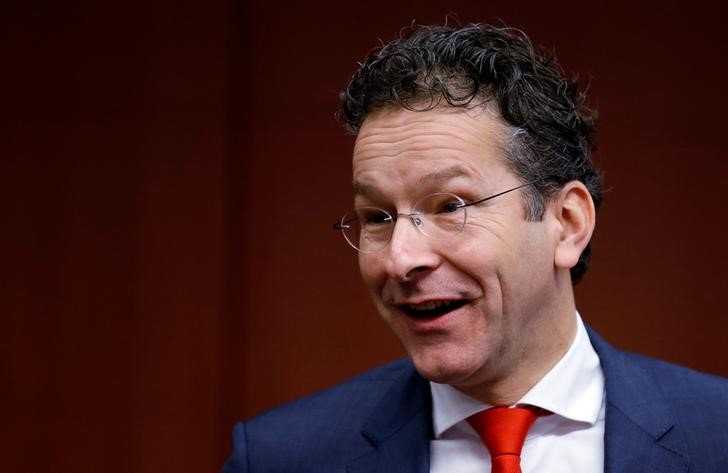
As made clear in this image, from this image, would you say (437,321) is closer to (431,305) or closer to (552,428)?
(431,305)

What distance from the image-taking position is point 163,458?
235 centimetres

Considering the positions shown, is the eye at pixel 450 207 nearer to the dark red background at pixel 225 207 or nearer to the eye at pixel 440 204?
the eye at pixel 440 204

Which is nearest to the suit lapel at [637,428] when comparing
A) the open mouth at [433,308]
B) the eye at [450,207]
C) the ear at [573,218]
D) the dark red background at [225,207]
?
the ear at [573,218]

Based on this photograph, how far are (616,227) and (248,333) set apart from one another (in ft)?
3.06

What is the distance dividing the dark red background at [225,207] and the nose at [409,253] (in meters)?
0.77

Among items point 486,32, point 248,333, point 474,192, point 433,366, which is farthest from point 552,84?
point 248,333

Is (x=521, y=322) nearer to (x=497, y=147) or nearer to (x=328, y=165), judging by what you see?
(x=497, y=147)

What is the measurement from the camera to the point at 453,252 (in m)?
1.62

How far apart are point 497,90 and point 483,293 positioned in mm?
362

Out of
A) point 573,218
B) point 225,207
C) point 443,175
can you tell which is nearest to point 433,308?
point 443,175

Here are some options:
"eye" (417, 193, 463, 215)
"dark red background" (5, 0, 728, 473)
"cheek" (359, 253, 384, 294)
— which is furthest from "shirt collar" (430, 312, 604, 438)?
"dark red background" (5, 0, 728, 473)

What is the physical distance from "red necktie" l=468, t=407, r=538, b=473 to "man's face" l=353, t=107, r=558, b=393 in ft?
0.25

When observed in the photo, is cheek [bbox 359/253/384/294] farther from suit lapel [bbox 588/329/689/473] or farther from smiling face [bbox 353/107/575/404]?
suit lapel [bbox 588/329/689/473]

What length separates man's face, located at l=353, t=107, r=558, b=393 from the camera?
1.62m
